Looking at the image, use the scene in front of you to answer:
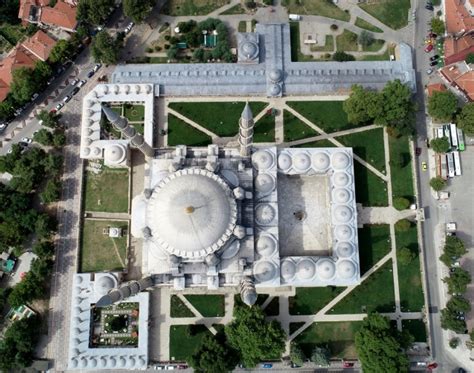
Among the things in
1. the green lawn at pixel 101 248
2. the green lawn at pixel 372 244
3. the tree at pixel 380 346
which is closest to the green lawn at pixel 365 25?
the green lawn at pixel 372 244

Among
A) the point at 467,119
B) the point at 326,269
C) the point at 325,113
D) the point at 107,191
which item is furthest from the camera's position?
the point at 325,113

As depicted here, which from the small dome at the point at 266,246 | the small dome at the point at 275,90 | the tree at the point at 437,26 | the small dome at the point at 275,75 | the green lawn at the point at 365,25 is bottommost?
the small dome at the point at 266,246

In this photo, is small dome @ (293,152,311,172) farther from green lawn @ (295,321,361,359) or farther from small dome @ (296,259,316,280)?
green lawn @ (295,321,361,359)

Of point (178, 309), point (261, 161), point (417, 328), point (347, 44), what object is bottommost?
point (417, 328)

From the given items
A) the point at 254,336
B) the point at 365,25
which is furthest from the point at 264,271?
the point at 365,25

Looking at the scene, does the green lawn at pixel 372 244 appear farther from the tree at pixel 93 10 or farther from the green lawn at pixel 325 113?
the tree at pixel 93 10

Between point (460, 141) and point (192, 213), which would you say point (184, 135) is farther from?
point (460, 141)
